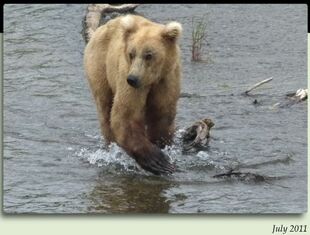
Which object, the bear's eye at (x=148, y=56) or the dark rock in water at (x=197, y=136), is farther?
the dark rock in water at (x=197, y=136)

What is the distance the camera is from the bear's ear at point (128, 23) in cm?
707

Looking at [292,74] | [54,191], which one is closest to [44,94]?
[54,191]

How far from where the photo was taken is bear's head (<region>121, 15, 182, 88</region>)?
6977mm

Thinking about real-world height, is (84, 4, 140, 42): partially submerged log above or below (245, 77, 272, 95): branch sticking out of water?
above

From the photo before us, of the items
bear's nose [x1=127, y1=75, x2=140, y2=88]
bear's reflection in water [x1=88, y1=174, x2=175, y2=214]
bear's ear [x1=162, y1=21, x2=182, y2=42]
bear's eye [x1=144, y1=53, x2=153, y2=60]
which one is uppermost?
bear's ear [x1=162, y1=21, x2=182, y2=42]

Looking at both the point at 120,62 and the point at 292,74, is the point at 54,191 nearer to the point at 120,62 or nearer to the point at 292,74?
the point at 120,62

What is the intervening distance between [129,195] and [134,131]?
35 centimetres

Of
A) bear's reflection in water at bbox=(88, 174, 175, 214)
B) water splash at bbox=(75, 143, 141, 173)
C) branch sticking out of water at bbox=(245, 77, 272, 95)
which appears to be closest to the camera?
bear's reflection in water at bbox=(88, 174, 175, 214)

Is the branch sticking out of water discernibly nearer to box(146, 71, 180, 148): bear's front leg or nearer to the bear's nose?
box(146, 71, 180, 148): bear's front leg

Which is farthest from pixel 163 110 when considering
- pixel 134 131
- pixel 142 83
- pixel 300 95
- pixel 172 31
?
pixel 300 95

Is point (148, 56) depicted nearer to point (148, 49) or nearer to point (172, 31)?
point (148, 49)

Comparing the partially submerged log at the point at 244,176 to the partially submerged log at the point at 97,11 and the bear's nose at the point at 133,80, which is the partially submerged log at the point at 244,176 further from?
the partially submerged log at the point at 97,11

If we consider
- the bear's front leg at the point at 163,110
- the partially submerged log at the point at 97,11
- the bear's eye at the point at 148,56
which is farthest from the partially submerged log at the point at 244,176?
the partially submerged log at the point at 97,11

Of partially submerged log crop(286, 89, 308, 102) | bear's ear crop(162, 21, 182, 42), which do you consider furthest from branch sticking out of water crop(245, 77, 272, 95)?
bear's ear crop(162, 21, 182, 42)
